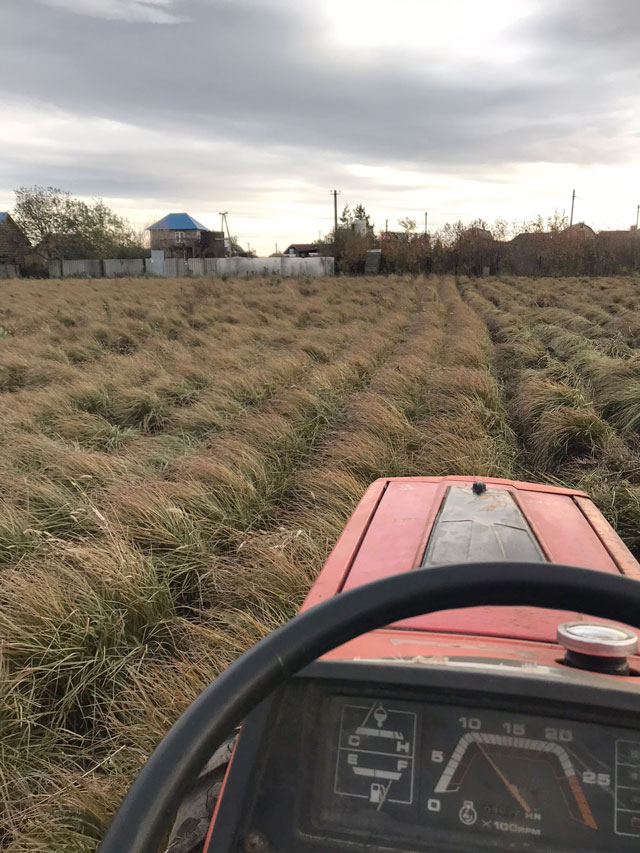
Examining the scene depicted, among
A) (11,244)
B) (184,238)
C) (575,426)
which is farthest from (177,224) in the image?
(575,426)

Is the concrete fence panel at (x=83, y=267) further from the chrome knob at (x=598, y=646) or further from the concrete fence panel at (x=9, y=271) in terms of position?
the chrome knob at (x=598, y=646)

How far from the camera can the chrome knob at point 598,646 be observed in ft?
2.56

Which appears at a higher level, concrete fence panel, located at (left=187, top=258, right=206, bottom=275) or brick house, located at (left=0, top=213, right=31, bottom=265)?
brick house, located at (left=0, top=213, right=31, bottom=265)

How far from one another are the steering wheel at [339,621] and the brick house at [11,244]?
56.8 metres

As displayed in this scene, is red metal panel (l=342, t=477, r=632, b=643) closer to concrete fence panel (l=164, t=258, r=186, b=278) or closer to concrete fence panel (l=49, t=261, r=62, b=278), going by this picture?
concrete fence panel (l=164, t=258, r=186, b=278)

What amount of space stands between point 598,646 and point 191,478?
3.50m

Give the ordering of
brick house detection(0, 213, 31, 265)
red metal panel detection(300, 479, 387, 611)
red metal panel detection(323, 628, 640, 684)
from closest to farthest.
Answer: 1. red metal panel detection(323, 628, 640, 684)
2. red metal panel detection(300, 479, 387, 611)
3. brick house detection(0, 213, 31, 265)

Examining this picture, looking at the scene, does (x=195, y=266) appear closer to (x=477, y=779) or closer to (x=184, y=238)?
(x=184, y=238)

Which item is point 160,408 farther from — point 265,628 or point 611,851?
point 611,851

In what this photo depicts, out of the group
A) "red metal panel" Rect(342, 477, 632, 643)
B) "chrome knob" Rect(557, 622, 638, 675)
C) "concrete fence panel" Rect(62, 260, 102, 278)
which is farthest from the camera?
"concrete fence panel" Rect(62, 260, 102, 278)

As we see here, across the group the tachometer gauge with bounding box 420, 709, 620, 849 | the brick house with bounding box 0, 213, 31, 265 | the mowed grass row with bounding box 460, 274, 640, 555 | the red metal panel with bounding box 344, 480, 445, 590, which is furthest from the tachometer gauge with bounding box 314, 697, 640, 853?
the brick house with bounding box 0, 213, 31, 265

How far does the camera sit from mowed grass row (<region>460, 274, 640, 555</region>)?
3.97m

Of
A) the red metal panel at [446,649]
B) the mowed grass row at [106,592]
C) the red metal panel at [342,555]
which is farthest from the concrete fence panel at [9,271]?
the red metal panel at [446,649]

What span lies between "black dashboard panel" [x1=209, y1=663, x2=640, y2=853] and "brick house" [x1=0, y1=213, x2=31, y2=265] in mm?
56683
